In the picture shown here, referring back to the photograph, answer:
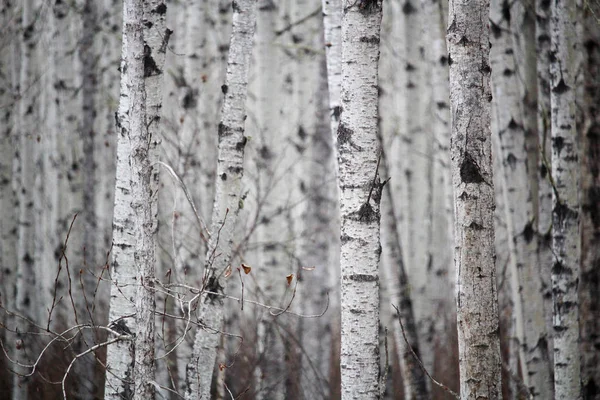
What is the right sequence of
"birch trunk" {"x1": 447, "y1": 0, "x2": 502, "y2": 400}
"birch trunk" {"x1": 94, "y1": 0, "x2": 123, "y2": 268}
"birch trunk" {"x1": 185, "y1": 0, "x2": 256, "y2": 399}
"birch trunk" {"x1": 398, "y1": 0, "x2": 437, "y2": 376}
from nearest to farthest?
"birch trunk" {"x1": 447, "y1": 0, "x2": 502, "y2": 400}, "birch trunk" {"x1": 185, "y1": 0, "x2": 256, "y2": 399}, "birch trunk" {"x1": 398, "y1": 0, "x2": 437, "y2": 376}, "birch trunk" {"x1": 94, "y1": 0, "x2": 123, "y2": 268}

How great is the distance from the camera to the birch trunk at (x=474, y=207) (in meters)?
2.86

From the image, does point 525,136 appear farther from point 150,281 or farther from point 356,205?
point 150,281

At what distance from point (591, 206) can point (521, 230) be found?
103 cm

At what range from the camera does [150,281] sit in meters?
3.10

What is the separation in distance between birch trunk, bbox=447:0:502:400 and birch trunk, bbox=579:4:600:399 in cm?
284

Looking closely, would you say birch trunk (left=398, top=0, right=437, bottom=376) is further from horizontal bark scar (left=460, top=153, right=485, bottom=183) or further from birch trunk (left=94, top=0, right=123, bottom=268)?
birch trunk (left=94, top=0, right=123, bottom=268)

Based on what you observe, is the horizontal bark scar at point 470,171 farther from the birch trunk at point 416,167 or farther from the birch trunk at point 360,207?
the birch trunk at point 416,167

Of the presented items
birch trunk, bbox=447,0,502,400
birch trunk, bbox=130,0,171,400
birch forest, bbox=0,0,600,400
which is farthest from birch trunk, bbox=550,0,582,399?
birch trunk, bbox=130,0,171,400

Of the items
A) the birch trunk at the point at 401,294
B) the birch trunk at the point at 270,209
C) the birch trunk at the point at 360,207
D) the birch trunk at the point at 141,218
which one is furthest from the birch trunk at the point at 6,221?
the birch trunk at the point at 360,207

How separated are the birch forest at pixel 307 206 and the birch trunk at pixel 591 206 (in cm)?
2

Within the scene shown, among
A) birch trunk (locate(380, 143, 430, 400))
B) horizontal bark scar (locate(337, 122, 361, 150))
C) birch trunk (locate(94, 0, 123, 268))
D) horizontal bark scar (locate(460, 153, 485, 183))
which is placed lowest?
birch trunk (locate(380, 143, 430, 400))

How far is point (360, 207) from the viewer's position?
120 inches

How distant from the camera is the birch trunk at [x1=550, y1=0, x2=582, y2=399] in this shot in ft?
14.9

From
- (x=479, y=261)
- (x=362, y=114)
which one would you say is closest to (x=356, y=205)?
(x=362, y=114)
